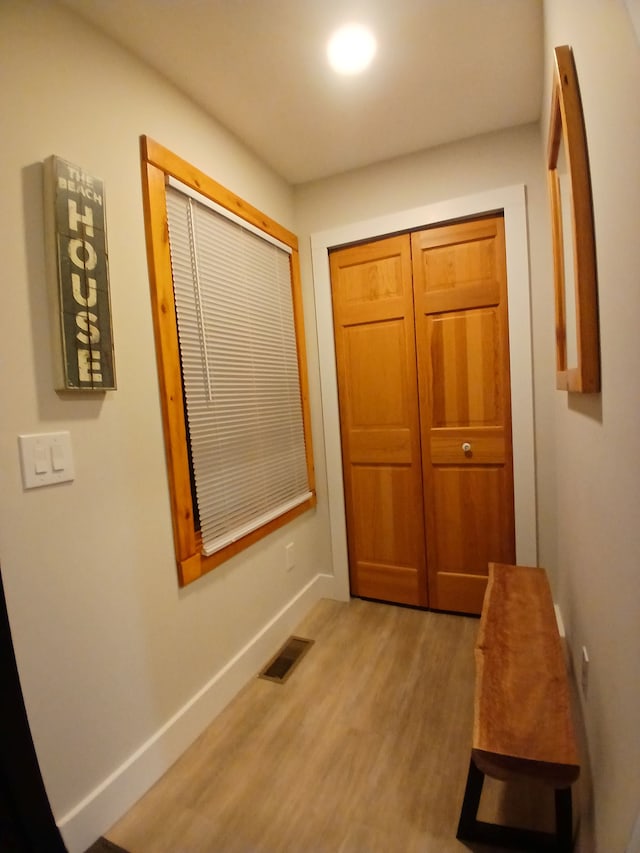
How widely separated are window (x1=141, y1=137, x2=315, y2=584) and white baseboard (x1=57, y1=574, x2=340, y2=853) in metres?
0.50

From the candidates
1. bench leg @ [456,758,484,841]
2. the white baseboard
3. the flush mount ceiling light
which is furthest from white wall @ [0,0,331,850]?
bench leg @ [456,758,484,841]

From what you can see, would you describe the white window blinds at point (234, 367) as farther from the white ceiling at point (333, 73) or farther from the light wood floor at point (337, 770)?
the light wood floor at point (337, 770)

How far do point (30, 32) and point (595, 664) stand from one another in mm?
2266

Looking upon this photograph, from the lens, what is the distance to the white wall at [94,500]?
3.43 feet

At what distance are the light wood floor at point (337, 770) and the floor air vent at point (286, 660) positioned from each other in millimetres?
56

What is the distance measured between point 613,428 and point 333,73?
1750 mm

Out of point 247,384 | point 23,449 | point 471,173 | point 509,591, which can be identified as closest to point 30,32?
point 23,449

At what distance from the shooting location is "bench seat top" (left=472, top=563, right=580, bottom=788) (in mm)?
840

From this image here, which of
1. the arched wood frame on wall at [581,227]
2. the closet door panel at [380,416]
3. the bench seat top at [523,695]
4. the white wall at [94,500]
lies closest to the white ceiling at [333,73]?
the white wall at [94,500]

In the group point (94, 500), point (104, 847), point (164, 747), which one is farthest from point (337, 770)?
point (94, 500)

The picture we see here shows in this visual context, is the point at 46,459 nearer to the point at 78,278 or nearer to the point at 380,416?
the point at 78,278

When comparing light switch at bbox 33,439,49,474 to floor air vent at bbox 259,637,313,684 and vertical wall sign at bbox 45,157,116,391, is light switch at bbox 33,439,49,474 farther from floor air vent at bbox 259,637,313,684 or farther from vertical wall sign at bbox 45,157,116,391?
floor air vent at bbox 259,637,313,684

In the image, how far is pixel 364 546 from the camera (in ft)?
8.09

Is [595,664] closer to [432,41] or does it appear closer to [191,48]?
[432,41]
